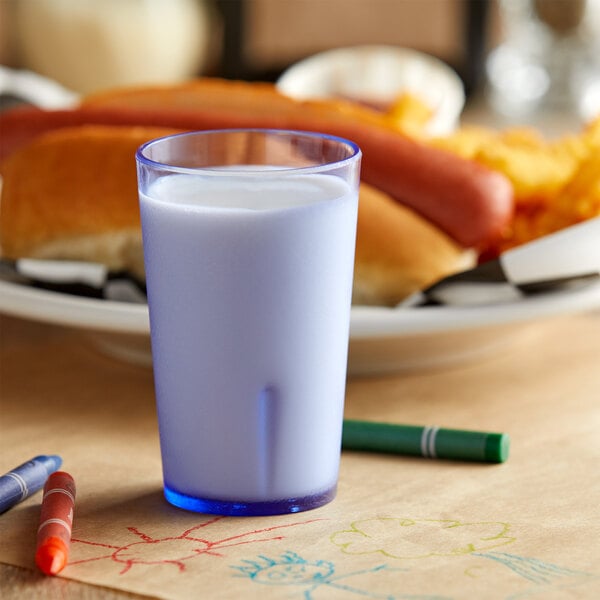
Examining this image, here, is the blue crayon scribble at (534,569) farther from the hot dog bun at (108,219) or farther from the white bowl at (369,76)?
the white bowl at (369,76)

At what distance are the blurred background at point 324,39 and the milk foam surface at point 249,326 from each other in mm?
2137

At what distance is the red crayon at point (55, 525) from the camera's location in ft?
2.25

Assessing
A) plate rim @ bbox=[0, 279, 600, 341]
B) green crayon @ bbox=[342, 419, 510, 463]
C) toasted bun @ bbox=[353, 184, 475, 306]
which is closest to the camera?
green crayon @ bbox=[342, 419, 510, 463]

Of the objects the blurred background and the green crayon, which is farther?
the blurred background

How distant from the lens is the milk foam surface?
2.35 ft

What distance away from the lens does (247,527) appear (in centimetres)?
75

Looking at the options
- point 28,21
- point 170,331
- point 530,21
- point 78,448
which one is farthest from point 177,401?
point 28,21

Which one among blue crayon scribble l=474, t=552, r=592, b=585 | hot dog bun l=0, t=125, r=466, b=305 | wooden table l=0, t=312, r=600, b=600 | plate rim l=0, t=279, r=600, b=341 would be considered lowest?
wooden table l=0, t=312, r=600, b=600

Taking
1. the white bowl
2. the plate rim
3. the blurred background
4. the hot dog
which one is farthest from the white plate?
the blurred background

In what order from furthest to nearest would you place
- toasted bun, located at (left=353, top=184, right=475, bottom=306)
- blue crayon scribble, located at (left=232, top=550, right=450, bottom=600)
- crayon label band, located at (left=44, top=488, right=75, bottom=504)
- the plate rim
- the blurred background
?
the blurred background → toasted bun, located at (left=353, top=184, right=475, bottom=306) → the plate rim → crayon label band, located at (left=44, top=488, right=75, bottom=504) → blue crayon scribble, located at (left=232, top=550, right=450, bottom=600)

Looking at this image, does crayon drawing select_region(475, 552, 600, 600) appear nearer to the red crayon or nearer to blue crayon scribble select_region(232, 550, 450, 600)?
blue crayon scribble select_region(232, 550, 450, 600)

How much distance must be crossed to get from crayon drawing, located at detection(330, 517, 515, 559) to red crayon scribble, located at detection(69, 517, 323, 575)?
0.04 metres

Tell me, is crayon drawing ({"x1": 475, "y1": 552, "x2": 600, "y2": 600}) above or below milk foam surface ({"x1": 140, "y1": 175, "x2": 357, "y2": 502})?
below

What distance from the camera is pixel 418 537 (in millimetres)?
736
